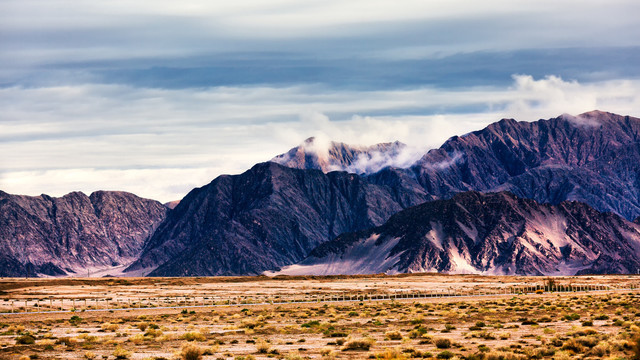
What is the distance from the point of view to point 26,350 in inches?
1895

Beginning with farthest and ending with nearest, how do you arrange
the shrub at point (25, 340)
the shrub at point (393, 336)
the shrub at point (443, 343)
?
the shrub at point (25, 340) < the shrub at point (393, 336) < the shrub at point (443, 343)

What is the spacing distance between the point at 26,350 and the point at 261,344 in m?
14.1

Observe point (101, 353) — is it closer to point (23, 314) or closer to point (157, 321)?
point (157, 321)

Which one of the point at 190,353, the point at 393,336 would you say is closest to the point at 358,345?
the point at 393,336

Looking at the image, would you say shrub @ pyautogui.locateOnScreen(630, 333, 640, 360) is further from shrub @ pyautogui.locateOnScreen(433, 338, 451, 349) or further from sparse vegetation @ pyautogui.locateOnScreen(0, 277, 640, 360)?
shrub @ pyautogui.locateOnScreen(433, 338, 451, 349)

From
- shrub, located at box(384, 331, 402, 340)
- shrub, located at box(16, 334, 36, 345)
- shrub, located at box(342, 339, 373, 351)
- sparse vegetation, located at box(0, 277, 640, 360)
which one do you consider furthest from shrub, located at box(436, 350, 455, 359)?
shrub, located at box(16, 334, 36, 345)

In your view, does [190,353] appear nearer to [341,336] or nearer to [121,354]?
[121,354]

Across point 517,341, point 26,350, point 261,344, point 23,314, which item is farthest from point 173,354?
point 23,314

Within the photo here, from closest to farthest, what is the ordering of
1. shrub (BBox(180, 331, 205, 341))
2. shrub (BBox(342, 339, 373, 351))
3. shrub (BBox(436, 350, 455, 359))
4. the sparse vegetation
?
shrub (BBox(436, 350, 455, 359)) → the sparse vegetation → shrub (BBox(342, 339, 373, 351)) → shrub (BBox(180, 331, 205, 341))

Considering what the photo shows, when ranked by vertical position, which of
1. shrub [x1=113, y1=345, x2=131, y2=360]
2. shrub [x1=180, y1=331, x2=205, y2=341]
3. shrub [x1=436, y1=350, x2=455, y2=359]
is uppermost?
shrub [x1=180, y1=331, x2=205, y2=341]

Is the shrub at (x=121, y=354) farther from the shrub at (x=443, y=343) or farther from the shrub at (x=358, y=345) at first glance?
the shrub at (x=443, y=343)

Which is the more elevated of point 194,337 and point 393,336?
point 194,337

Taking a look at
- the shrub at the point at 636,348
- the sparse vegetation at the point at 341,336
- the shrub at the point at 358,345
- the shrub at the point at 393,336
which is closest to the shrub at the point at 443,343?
the sparse vegetation at the point at 341,336

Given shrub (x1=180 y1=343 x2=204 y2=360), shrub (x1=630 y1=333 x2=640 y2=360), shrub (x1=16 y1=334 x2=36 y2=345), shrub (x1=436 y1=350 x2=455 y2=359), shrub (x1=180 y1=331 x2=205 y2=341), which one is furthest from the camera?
shrub (x1=180 y1=331 x2=205 y2=341)
